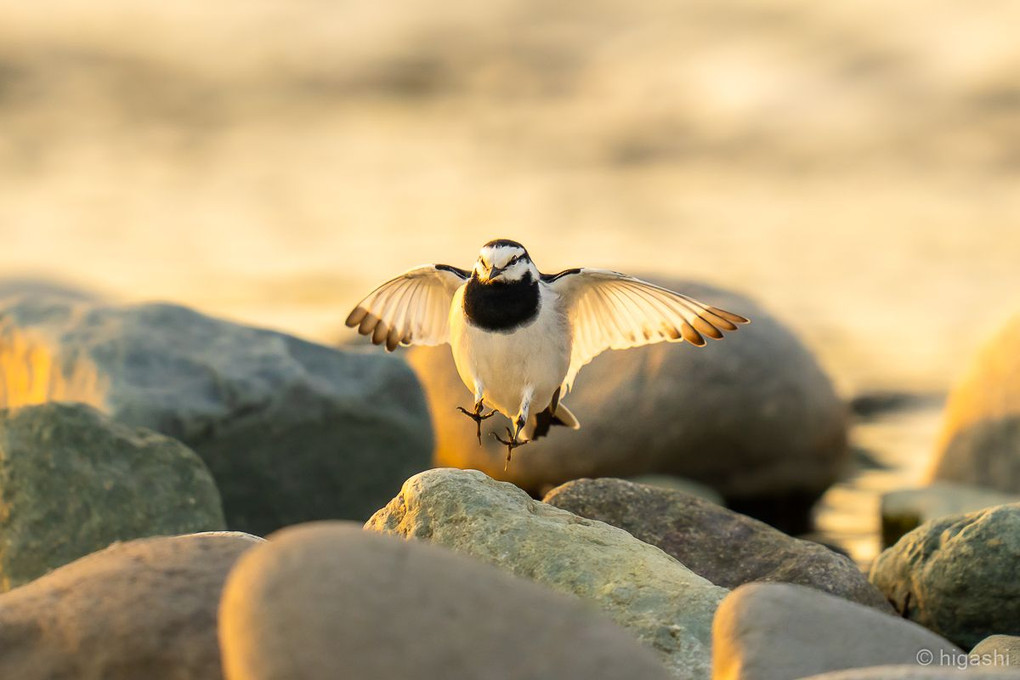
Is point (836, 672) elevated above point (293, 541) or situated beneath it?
situated beneath

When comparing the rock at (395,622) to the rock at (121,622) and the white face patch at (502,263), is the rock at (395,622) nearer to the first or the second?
the rock at (121,622)

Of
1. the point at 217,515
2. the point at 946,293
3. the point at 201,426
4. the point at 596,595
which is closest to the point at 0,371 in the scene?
the point at 201,426

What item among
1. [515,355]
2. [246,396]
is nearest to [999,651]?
[515,355]

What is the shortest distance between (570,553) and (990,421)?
19.7ft

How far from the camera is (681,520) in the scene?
6195 mm

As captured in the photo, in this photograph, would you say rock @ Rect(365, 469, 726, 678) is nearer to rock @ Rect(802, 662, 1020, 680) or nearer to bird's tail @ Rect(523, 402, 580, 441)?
rock @ Rect(802, 662, 1020, 680)

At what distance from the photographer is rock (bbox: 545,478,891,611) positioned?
586 centimetres

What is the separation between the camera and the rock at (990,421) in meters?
9.84

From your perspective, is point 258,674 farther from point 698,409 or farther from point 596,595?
point 698,409

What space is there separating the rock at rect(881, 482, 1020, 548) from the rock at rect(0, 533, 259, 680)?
583cm

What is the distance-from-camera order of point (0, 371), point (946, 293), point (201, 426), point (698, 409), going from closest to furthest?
point (201, 426) → point (0, 371) → point (698, 409) → point (946, 293)

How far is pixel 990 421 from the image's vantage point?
10.0m

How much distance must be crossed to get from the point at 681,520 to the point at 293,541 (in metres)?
3.01

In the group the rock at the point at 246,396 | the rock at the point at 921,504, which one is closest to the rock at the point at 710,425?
the rock at the point at 921,504
